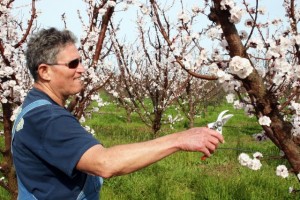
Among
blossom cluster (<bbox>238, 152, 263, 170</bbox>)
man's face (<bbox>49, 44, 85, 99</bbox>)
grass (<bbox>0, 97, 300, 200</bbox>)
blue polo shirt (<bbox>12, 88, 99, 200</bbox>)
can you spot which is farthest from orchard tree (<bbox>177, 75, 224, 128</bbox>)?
blue polo shirt (<bbox>12, 88, 99, 200</bbox>)

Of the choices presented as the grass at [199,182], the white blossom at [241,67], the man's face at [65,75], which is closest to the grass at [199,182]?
the grass at [199,182]

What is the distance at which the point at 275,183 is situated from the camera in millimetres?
5312

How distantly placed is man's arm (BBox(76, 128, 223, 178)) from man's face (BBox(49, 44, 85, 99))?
0.49 meters

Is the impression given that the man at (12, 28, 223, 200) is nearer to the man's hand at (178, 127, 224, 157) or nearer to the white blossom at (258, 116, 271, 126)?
the man's hand at (178, 127, 224, 157)

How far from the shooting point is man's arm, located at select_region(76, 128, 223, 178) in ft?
4.35

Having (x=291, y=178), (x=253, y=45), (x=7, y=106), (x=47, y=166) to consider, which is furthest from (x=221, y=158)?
(x=47, y=166)

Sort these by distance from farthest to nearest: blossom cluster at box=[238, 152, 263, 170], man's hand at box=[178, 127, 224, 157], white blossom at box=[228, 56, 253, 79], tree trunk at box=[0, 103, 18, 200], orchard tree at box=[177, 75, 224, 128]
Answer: orchard tree at box=[177, 75, 224, 128] → tree trunk at box=[0, 103, 18, 200] → blossom cluster at box=[238, 152, 263, 170] → white blossom at box=[228, 56, 253, 79] → man's hand at box=[178, 127, 224, 157]

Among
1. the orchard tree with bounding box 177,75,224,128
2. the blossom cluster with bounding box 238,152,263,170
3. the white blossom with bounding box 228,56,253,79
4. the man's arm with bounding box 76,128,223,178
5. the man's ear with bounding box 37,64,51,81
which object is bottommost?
the man's arm with bounding box 76,128,223,178

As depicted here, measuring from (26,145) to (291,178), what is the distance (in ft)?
16.5

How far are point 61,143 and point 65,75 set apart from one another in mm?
439

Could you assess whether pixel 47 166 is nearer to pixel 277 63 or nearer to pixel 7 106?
pixel 277 63

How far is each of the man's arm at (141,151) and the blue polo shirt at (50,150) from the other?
0.05 m

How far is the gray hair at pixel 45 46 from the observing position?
5.70 feet

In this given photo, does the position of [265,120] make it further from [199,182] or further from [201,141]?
[199,182]
